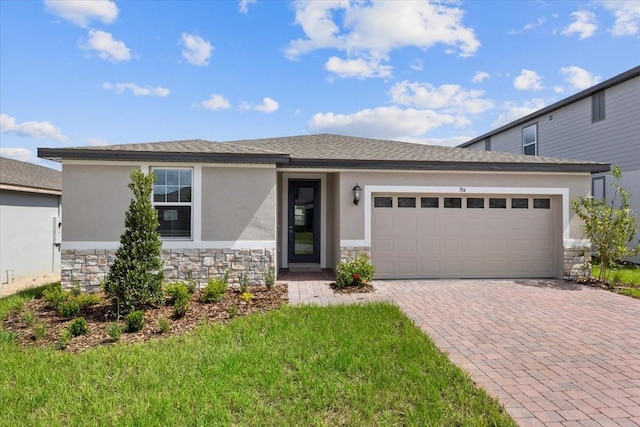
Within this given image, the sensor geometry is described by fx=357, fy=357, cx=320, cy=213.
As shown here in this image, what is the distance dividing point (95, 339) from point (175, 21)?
8.83 metres

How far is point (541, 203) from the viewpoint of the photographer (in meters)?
9.52

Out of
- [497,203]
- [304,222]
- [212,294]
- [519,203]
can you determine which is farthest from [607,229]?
[212,294]

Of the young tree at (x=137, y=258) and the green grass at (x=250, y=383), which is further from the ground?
the young tree at (x=137, y=258)

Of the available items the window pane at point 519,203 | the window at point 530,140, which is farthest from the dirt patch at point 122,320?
the window at point 530,140

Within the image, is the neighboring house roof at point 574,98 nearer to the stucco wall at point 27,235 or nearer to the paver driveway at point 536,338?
the paver driveway at point 536,338

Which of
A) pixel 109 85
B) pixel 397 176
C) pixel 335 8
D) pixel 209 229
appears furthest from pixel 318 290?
pixel 109 85

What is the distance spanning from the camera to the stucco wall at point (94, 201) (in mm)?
7918

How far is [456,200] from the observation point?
9.41 metres

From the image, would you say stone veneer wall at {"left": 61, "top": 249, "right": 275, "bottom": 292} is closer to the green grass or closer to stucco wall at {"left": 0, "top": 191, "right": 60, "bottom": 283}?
the green grass

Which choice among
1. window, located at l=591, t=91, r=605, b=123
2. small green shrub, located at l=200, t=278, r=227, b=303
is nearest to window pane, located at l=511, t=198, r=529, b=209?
window, located at l=591, t=91, r=605, b=123

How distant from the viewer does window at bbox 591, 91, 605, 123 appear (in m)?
13.1

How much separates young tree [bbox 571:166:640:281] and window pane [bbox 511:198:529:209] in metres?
1.05

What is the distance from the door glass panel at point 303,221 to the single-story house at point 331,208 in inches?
1.2

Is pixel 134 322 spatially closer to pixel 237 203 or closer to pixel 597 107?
pixel 237 203
